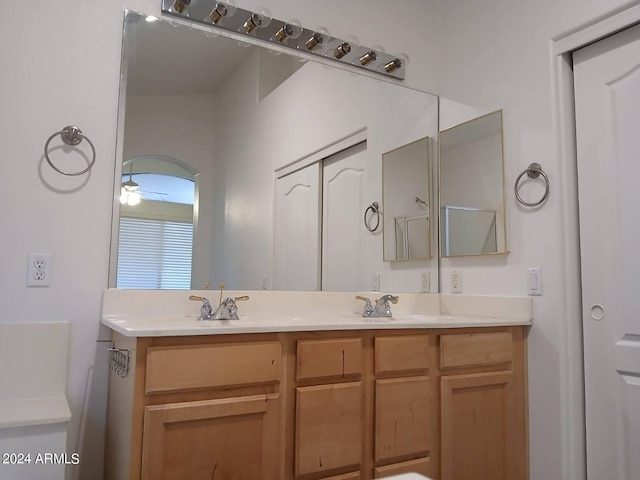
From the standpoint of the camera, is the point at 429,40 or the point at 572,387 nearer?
the point at 572,387

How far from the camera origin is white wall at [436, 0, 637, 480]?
192cm

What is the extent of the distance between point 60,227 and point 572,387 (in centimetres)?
201

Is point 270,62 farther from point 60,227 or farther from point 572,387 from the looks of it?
point 572,387

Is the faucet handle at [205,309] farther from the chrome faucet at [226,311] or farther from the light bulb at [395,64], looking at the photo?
the light bulb at [395,64]

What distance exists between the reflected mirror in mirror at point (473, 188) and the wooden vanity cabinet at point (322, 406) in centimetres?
49

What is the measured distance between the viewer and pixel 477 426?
6.26 ft

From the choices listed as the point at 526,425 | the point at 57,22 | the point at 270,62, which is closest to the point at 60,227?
the point at 57,22

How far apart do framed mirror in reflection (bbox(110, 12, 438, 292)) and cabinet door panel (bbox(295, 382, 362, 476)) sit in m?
0.64

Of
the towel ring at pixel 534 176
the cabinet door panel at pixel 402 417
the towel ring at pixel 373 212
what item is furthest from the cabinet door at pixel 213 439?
the towel ring at pixel 534 176

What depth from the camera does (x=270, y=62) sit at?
2188 mm

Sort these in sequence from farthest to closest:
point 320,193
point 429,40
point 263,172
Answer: point 429,40, point 320,193, point 263,172

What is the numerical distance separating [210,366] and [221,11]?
4.83 ft

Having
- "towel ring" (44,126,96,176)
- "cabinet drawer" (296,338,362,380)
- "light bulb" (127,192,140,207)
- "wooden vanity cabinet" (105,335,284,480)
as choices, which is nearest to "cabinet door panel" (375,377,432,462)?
"cabinet drawer" (296,338,362,380)

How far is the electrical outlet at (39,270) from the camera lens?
5.47ft
